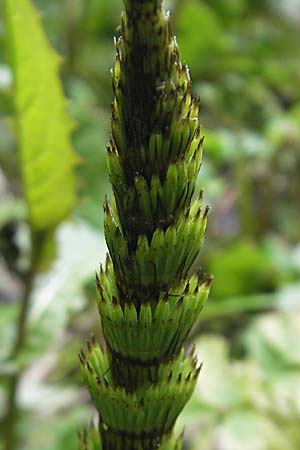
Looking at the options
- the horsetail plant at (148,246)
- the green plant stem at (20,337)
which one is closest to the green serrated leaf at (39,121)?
the green plant stem at (20,337)

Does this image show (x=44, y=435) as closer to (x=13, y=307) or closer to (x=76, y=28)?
(x=13, y=307)

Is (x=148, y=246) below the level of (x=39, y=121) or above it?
below

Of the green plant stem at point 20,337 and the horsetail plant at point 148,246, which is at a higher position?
the green plant stem at point 20,337

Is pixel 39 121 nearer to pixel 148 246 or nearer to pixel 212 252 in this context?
pixel 148 246

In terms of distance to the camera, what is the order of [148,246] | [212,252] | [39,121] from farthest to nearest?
[212,252]
[39,121]
[148,246]

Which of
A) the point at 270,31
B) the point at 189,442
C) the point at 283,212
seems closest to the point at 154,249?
the point at 189,442

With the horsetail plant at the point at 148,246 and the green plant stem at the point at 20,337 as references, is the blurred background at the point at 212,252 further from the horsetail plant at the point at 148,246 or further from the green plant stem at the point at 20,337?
the horsetail plant at the point at 148,246

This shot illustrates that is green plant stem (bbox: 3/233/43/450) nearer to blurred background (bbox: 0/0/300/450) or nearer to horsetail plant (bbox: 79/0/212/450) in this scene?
blurred background (bbox: 0/0/300/450)

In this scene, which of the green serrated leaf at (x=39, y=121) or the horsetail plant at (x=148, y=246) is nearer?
the horsetail plant at (x=148, y=246)

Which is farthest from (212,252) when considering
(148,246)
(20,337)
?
(148,246)
